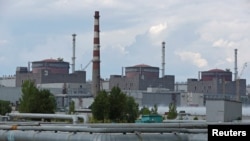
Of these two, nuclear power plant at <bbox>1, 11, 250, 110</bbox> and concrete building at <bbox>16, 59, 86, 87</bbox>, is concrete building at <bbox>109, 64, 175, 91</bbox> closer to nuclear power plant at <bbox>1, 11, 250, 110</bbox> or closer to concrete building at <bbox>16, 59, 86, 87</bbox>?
nuclear power plant at <bbox>1, 11, 250, 110</bbox>

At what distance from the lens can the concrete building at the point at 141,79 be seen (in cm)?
17962

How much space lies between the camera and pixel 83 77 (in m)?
173

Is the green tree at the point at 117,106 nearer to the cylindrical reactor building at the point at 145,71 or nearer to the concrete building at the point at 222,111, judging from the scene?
the concrete building at the point at 222,111

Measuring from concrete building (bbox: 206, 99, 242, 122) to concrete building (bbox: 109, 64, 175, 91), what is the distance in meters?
143

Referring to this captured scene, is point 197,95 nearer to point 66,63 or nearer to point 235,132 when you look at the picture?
point 66,63

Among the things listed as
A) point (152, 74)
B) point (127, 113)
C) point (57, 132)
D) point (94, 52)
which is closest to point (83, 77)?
point (152, 74)

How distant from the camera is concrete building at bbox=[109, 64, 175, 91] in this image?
589 feet

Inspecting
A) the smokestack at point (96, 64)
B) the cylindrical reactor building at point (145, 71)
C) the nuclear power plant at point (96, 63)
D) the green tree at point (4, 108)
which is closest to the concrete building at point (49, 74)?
the cylindrical reactor building at point (145, 71)

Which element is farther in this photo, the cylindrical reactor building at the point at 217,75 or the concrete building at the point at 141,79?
the cylindrical reactor building at the point at 217,75

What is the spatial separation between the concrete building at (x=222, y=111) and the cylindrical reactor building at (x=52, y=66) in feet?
485

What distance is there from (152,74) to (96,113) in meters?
126

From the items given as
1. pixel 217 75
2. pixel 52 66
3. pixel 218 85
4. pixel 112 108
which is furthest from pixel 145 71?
pixel 112 108

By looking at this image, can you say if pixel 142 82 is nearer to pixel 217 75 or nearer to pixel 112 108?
pixel 217 75

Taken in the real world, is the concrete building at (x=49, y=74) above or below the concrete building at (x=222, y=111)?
above
